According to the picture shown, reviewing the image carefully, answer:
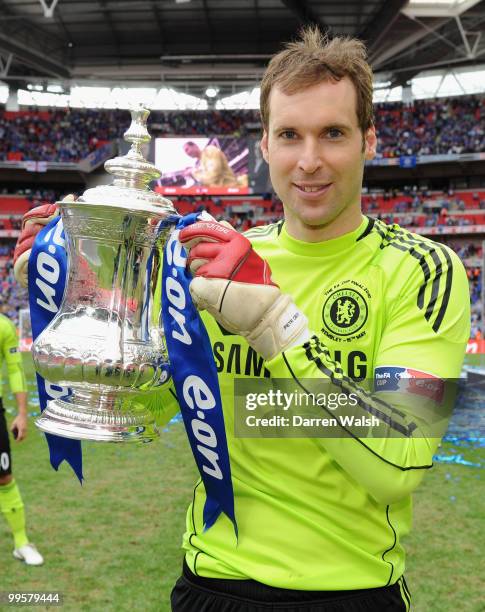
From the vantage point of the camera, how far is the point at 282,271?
6.61ft

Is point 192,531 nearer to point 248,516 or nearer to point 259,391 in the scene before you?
point 248,516

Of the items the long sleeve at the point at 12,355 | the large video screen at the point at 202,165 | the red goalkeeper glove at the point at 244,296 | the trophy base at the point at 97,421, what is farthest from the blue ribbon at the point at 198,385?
the large video screen at the point at 202,165

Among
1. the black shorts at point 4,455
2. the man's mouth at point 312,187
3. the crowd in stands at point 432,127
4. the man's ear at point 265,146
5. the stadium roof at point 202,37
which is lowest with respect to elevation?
the black shorts at point 4,455

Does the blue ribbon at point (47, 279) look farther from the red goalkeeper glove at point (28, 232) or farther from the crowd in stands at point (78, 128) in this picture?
the crowd in stands at point (78, 128)

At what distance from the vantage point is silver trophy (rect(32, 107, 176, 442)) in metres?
1.72

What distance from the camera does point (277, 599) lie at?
177 cm

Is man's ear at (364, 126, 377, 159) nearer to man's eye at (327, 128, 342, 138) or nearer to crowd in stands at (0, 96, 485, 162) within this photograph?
man's eye at (327, 128, 342, 138)

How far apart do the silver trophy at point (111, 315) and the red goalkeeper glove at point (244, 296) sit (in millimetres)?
306

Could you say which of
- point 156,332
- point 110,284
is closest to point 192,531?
point 156,332

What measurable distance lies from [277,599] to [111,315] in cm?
88

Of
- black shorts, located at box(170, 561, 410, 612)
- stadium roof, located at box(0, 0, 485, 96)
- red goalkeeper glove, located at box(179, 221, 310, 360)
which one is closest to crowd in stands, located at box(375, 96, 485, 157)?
stadium roof, located at box(0, 0, 485, 96)

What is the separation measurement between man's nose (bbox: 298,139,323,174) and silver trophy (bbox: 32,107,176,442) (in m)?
0.38

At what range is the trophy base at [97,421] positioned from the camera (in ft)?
5.50

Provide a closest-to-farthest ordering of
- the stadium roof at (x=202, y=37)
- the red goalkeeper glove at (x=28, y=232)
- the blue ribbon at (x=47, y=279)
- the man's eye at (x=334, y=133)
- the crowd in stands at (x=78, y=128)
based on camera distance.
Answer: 1. the man's eye at (x=334, y=133)
2. the blue ribbon at (x=47, y=279)
3. the red goalkeeper glove at (x=28, y=232)
4. the stadium roof at (x=202, y=37)
5. the crowd in stands at (x=78, y=128)
